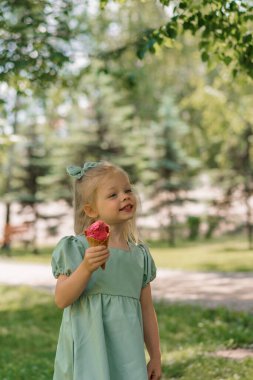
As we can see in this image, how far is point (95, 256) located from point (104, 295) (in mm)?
309

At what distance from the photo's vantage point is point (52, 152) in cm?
2344

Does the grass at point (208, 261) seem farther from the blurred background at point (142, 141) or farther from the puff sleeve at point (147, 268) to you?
the puff sleeve at point (147, 268)

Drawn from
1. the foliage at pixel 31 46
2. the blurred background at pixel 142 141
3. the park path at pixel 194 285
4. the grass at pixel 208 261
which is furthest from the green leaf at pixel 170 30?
the blurred background at pixel 142 141

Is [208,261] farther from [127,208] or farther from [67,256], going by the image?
[67,256]

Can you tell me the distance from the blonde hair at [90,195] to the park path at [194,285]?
585cm

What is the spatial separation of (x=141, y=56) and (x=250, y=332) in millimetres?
3050

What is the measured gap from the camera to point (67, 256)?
3.01 m

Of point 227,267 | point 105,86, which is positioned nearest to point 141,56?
point 227,267

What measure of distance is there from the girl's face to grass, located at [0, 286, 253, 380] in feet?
8.04

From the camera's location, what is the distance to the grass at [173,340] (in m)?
5.56

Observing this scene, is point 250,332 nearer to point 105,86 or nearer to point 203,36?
point 203,36

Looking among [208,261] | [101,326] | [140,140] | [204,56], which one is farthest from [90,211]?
[140,140]

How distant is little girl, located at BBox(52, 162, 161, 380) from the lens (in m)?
2.97

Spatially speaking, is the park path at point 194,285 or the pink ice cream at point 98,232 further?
the park path at point 194,285
